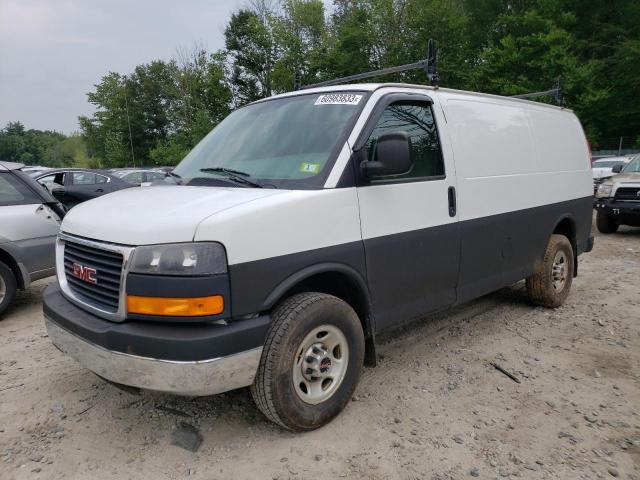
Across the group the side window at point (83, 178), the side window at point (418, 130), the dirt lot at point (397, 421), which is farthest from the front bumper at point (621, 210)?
the side window at point (83, 178)

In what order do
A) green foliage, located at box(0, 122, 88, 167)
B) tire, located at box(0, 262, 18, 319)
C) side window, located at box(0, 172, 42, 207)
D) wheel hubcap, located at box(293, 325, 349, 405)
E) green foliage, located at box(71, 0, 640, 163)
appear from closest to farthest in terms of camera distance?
wheel hubcap, located at box(293, 325, 349, 405) → tire, located at box(0, 262, 18, 319) → side window, located at box(0, 172, 42, 207) → green foliage, located at box(71, 0, 640, 163) → green foliage, located at box(0, 122, 88, 167)

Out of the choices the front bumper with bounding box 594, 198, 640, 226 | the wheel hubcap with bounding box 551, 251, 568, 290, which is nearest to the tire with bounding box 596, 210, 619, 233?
the front bumper with bounding box 594, 198, 640, 226

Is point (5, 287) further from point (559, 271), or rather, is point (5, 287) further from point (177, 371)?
point (559, 271)

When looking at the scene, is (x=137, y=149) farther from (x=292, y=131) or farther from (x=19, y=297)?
(x=292, y=131)

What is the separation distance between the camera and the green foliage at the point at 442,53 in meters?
30.2

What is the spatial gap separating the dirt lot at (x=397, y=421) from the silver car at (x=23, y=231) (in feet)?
3.55

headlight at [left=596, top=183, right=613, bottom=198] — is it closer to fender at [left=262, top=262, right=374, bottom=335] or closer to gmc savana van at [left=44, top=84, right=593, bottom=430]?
gmc savana van at [left=44, top=84, right=593, bottom=430]

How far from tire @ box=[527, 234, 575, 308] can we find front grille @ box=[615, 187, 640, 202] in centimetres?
554

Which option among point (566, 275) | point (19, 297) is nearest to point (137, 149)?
point (19, 297)

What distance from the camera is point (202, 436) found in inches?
116

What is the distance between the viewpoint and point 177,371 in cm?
241

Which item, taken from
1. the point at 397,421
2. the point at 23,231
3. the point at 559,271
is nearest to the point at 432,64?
the point at 397,421

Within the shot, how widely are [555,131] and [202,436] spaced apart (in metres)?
4.64

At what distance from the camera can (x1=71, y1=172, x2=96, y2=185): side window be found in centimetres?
1219
